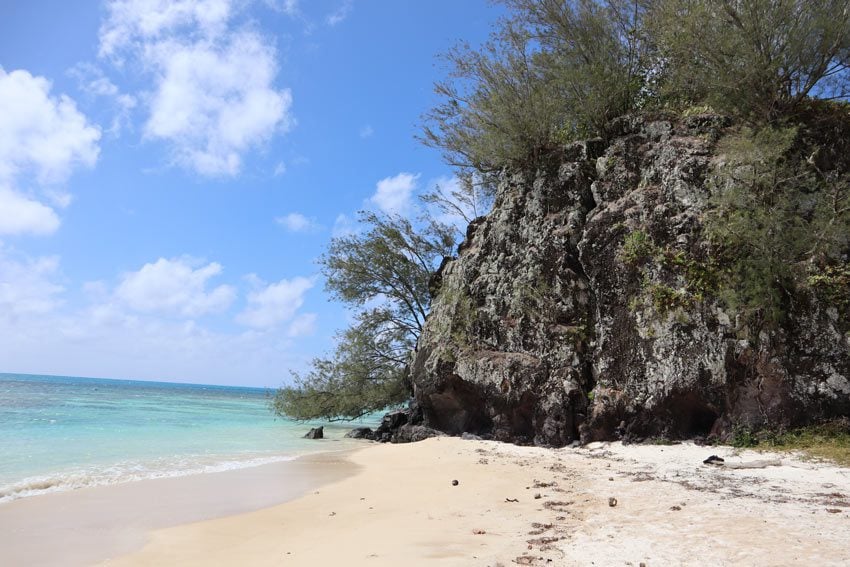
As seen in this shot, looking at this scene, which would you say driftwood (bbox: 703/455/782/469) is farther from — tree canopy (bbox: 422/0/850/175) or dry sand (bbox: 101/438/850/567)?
tree canopy (bbox: 422/0/850/175)

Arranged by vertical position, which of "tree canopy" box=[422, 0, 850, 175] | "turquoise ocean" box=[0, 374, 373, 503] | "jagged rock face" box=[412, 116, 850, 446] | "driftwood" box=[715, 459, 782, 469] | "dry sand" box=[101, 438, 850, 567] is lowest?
"turquoise ocean" box=[0, 374, 373, 503]

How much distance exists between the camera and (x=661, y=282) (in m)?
12.8

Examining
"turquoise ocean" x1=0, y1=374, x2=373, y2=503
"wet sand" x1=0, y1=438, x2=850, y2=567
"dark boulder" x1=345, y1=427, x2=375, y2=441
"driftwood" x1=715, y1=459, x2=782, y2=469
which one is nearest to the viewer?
"wet sand" x1=0, y1=438, x2=850, y2=567

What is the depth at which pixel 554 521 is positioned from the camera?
244 inches

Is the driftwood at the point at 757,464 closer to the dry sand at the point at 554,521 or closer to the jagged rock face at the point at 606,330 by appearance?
the dry sand at the point at 554,521

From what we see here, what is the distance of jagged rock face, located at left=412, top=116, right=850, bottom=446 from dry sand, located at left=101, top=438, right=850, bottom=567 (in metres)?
1.85

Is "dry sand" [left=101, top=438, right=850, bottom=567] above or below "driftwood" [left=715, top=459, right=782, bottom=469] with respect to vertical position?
below

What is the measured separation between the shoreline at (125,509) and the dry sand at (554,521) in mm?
513

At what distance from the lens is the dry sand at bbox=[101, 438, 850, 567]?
490 cm

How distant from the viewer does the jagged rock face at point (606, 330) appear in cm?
1091

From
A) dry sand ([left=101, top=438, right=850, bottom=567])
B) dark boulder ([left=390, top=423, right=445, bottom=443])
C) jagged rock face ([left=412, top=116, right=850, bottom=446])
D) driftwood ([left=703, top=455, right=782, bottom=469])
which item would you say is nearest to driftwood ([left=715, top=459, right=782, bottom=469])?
driftwood ([left=703, top=455, right=782, bottom=469])

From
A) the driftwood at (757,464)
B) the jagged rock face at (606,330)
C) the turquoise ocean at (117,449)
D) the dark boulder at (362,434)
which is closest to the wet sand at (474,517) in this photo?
the driftwood at (757,464)

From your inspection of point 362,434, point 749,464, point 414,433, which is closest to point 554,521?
point 749,464

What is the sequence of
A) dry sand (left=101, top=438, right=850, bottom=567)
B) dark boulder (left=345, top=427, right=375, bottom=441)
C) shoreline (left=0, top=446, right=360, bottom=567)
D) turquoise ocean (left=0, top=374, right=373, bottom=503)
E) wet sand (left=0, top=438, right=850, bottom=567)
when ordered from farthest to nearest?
dark boulder (left=345, top=427, right=375, bottom=441) → turquoise ocean (left=0, top=374, right=373, bottom=503) → shoreline (left=0, top=446, right=360, bottom=567) → wet sand (left=0, top=438, right=850, bottom=567) → dry sand (left=101, top=438, right=850, bottom=567)
